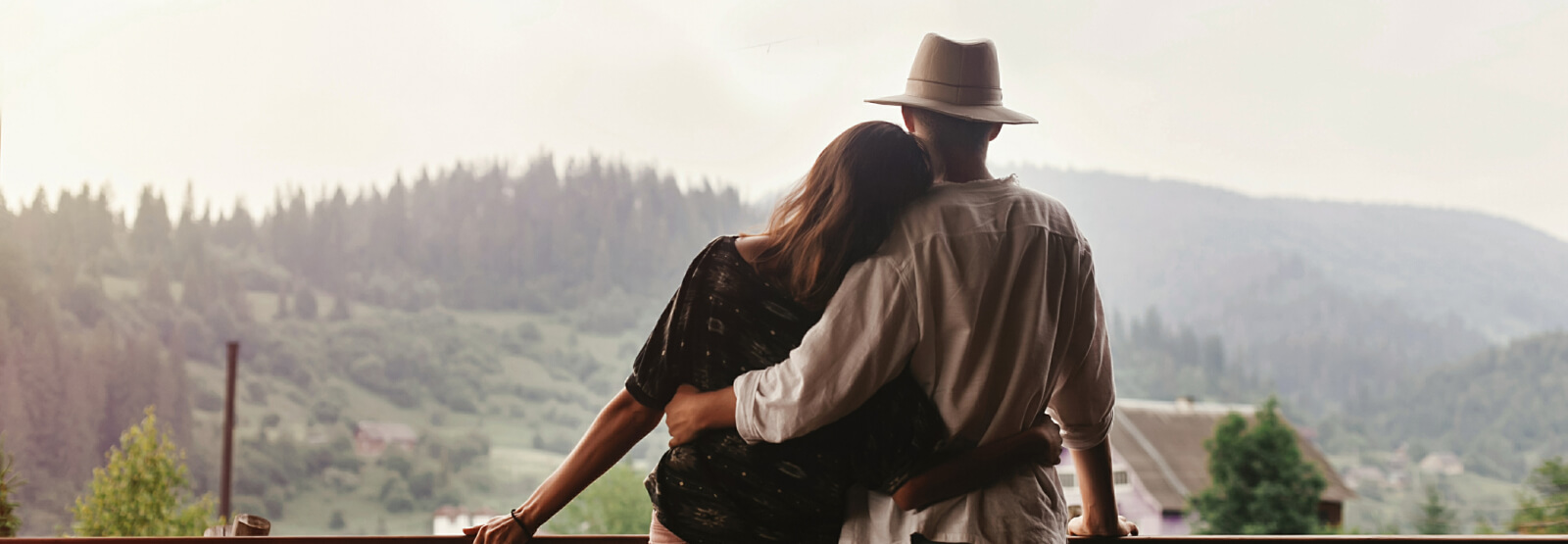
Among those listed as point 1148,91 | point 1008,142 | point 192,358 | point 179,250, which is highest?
point 1148,91

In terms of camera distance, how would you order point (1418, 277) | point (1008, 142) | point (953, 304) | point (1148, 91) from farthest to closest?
1. point (1418, 277)
2. point (1148, 91)
3. point (1008, 142)
4. point (953, 304)

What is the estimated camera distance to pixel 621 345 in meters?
23.5

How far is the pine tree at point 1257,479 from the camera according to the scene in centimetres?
Result: 1731

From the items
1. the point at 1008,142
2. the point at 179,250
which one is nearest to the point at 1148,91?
the point at 1008,142

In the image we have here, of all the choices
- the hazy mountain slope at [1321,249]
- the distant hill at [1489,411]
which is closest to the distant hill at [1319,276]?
the hazy mountain slope at [1321,249]

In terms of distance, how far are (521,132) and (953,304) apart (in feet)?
73.2

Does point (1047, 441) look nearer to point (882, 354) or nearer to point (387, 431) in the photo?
point (882, 354)

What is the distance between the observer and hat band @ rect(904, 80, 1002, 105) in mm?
875

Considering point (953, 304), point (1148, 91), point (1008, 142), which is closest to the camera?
point (953, 304)

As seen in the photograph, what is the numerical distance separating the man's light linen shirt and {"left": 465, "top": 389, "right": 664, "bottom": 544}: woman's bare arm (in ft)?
0.43

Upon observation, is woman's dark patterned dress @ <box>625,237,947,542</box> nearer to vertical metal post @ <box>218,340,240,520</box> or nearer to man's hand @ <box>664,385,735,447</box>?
man's hand @ <box>664,385,735,447</box>

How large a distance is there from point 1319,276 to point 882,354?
2684 cm

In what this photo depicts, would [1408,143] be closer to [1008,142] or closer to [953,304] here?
[1008,142]

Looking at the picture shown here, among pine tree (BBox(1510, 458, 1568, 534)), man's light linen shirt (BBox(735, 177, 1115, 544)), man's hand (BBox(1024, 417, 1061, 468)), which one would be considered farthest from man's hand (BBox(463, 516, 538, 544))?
pine tree (BBox(1510, 458, 1568, 534))
